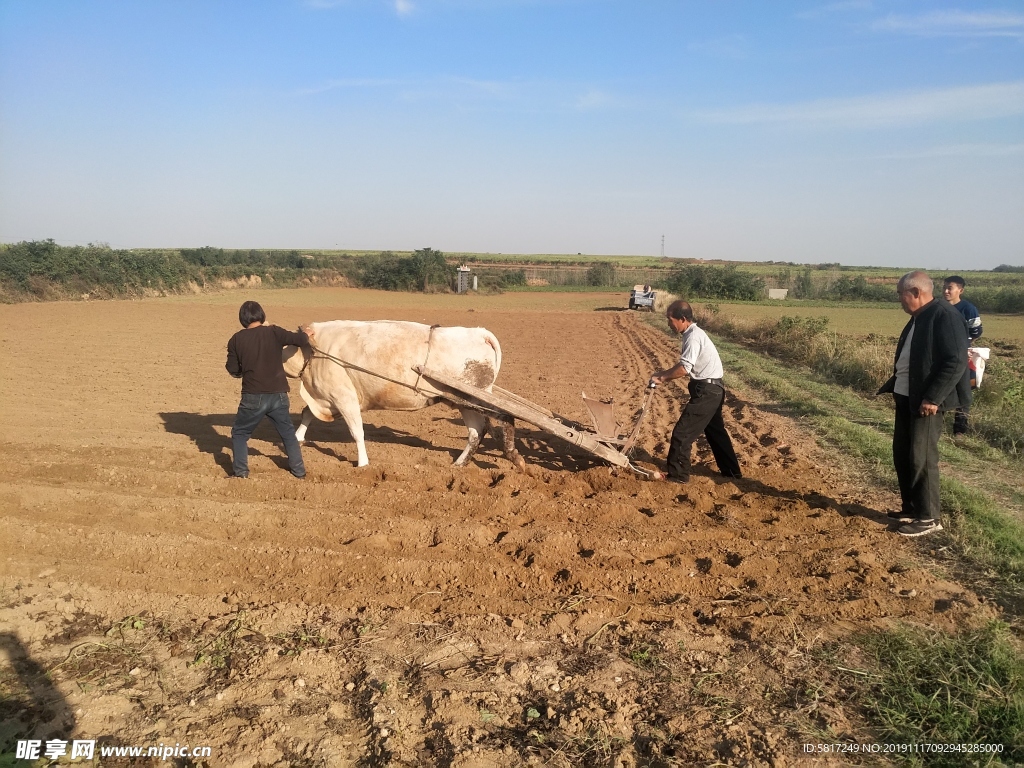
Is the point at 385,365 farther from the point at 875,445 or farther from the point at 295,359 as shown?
the point at 875,445

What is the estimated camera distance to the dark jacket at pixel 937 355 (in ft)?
17.8

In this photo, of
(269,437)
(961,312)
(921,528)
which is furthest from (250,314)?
(961,312)

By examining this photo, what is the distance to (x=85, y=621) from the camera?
448 centimetres

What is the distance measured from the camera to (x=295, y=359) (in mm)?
7902

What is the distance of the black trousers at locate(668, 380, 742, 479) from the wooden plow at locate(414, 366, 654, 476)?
385 mm

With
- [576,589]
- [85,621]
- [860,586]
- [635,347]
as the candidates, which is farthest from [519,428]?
[635,347]

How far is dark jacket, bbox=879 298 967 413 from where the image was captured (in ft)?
17.8

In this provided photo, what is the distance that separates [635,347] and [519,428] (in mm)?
12332

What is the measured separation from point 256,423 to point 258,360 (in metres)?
0.68

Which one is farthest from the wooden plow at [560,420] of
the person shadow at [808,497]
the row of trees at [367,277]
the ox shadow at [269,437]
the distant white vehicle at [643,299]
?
the row of trees at [367,277]

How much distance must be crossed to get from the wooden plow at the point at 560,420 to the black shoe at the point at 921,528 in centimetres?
242

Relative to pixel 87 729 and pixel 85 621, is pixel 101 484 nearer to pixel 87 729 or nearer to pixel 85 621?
pixel 85 621

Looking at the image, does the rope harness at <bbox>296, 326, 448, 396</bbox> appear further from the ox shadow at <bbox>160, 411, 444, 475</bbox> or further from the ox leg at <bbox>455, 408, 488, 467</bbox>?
the ox shadow at <bbox>160, 411, 444, 475</bbox>

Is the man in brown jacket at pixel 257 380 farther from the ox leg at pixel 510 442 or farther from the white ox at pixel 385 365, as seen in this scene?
the ox leg at pixel 510 442
